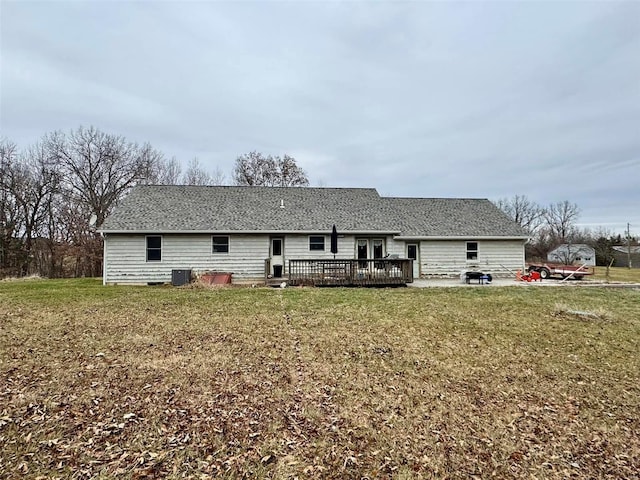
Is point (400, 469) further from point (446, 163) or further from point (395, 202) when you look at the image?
point (446, 163)

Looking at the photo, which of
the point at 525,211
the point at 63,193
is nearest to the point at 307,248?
the point at 63,193

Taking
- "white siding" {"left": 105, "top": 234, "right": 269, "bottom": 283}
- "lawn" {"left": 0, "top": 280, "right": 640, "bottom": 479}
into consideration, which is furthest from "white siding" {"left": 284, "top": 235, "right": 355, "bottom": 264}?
"lawn" {"left": 0, "top": 280, "right": 640, "bottom": 479}

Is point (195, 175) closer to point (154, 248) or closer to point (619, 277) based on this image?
point (154, 248)

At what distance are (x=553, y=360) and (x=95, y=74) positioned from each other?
2032cm

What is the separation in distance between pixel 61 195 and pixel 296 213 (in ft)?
60.7

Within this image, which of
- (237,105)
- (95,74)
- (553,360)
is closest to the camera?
(553,360)

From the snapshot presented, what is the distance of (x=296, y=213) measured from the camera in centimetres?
1708

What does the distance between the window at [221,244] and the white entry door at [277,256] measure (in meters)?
2.07

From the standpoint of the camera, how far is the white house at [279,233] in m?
15.0

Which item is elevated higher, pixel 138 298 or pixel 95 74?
pixel 95 74

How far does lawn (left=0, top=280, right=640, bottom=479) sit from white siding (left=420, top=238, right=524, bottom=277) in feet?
29.1

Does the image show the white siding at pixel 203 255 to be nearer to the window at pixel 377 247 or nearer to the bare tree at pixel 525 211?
the window at pixel 377 247

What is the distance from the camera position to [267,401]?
4.20m

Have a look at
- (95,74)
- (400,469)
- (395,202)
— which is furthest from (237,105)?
(400,469)
